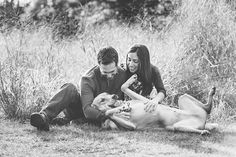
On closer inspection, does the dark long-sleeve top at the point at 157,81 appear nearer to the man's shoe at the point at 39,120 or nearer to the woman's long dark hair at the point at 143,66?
the woman's long dark hair at the point at 143,66

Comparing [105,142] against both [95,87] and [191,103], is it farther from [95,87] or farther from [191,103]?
[191,103]

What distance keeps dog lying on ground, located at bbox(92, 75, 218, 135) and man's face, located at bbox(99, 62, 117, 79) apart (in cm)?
19

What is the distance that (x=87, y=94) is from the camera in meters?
5.36

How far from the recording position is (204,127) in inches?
208

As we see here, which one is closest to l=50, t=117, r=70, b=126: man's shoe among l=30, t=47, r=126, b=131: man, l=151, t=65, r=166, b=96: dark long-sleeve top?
l=30, t=47, r=126, b=131: man

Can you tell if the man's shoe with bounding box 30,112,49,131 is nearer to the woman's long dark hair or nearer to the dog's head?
the dog's head

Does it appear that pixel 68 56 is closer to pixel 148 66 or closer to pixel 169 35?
pixel 169 35

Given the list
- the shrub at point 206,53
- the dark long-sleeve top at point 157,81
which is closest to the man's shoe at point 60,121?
the dark long-sleeve top at point 157,81

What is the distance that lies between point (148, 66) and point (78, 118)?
3.39ft

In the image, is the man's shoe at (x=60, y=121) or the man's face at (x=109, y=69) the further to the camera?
the man's shoe at (x=60, y=121)

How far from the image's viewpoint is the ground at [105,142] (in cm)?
438

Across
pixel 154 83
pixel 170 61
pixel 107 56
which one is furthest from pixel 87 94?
pixel 170 61

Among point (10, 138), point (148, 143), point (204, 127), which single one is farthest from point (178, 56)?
point (10, 138)

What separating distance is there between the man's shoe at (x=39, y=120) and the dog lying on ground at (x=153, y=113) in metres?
0.61
